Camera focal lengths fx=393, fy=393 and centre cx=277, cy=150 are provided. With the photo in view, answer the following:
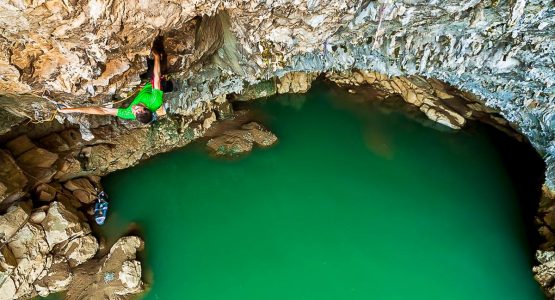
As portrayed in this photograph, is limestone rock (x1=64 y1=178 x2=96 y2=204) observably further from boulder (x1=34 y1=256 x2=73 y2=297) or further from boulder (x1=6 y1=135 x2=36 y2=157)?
boulder (x1=34 y1=256 x2=73 y2=297)

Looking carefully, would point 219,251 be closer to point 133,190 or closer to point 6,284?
point 133,190

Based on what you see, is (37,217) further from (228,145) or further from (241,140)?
(241,140)

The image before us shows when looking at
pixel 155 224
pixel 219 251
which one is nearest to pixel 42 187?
pixel 155 224

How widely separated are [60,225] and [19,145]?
1.70 metres

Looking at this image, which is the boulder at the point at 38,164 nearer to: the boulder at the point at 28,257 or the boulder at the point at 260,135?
the boulder at the point at 28,257

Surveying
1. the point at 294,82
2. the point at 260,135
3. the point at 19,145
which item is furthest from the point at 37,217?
the point at 294,82

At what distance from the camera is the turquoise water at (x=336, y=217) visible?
23.9 ft

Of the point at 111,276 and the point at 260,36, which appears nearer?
the point at 260,36

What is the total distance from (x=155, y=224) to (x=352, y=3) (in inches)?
219

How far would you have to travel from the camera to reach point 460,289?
285 inches

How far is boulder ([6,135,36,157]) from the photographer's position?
7100mm

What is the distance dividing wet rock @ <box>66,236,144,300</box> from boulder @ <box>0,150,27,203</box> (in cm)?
168

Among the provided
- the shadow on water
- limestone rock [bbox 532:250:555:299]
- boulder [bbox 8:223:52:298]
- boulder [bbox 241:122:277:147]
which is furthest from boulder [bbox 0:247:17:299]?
the shadow on water

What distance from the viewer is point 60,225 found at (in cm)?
694
